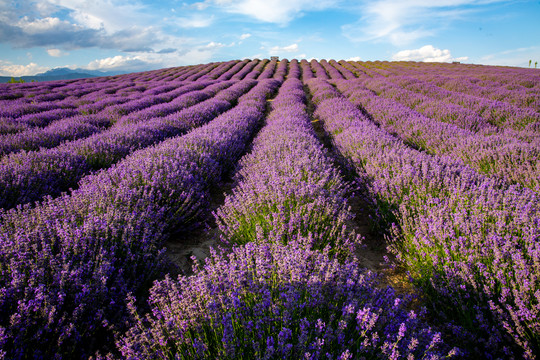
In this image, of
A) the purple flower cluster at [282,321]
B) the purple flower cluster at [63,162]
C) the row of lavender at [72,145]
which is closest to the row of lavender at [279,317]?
the purple flower cluster at [282,321]

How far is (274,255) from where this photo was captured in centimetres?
172

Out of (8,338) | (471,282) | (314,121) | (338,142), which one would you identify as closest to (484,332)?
(471,282)

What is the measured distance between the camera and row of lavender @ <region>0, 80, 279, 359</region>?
142 centimetres

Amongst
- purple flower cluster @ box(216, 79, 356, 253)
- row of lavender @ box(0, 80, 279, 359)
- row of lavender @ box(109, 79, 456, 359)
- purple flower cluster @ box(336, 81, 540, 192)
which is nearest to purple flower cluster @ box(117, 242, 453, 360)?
row of lavender @ box(109, 79, 456, 359)

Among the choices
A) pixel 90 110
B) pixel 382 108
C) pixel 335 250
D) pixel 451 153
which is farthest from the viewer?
pixel 90 110

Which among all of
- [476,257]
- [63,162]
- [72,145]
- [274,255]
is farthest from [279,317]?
[72,145]

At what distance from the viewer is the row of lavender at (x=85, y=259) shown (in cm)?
142

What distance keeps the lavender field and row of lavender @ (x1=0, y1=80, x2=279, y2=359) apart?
0.01 m

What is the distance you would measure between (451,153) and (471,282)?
3.34 metres

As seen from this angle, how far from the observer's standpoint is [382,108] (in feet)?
25.5

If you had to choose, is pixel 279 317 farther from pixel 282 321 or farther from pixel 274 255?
pixel 274 255

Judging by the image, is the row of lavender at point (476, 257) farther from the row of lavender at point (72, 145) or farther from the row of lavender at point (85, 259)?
the row of lavender at point (72, 145)

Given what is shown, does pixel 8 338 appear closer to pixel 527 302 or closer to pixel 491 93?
pixel 527 302

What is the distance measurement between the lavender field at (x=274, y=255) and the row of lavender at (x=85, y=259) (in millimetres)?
14
